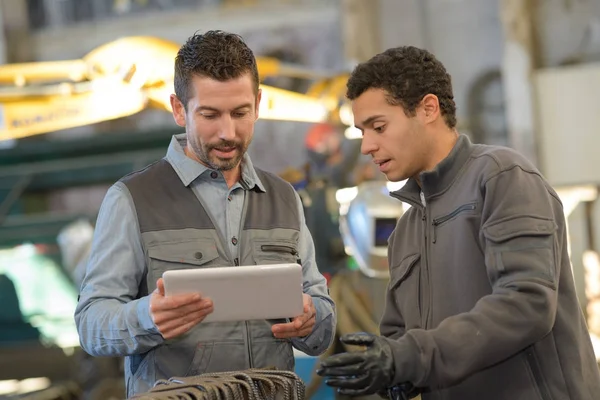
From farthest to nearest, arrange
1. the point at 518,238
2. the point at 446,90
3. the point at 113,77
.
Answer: the point at 113,77
the point at 446,90
the point at 518,238

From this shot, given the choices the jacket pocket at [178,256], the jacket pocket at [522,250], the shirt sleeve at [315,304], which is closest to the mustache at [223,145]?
the jacket pocket at [178,256]

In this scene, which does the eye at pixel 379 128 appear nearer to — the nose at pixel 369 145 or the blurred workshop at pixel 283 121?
the nose at pixel 369 145

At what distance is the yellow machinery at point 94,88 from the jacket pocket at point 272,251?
377 centimetres

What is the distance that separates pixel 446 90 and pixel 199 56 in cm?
63

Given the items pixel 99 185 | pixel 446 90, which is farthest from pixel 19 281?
pixel 446 90

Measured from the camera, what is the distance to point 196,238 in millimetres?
2598

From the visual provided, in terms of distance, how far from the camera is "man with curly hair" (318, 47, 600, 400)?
79.4 inches

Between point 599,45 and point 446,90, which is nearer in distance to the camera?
point 446,90

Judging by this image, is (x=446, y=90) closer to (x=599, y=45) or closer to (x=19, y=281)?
(x=19, y=281)

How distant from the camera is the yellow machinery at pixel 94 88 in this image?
21.2 feet

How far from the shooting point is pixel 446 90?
93.7 inches

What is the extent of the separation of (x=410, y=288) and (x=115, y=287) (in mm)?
727

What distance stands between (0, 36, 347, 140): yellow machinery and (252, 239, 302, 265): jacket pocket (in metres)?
3.77

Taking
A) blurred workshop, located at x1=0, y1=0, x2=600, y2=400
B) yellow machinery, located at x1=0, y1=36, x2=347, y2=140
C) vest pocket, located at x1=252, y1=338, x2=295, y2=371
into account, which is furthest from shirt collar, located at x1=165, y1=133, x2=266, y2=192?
yellow machinery, located at x1=0, y1=36, x2=347, y2=140
